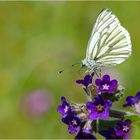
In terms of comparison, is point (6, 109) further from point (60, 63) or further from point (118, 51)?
point (118, 51)

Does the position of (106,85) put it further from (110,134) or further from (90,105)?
(110,134)

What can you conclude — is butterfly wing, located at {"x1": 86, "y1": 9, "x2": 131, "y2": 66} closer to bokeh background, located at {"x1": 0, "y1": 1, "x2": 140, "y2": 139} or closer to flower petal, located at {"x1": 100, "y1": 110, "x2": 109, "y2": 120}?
flower petal, located at {"x1": 100, "y1": 110, "x2": 109, "y2": 120}

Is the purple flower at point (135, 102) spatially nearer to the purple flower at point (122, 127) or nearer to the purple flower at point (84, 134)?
the purple flower at point (122, 127)

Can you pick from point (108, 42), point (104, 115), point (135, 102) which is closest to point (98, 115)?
point (104, 115)

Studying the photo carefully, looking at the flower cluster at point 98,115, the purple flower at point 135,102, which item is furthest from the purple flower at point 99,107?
the purple flower at point 135,102

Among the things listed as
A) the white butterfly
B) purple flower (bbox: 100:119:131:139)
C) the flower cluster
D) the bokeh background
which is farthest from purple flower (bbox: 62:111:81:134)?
the bokeh background

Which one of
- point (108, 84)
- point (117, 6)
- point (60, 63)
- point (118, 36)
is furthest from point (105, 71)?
point (108, 84)

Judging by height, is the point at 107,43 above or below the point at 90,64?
above
